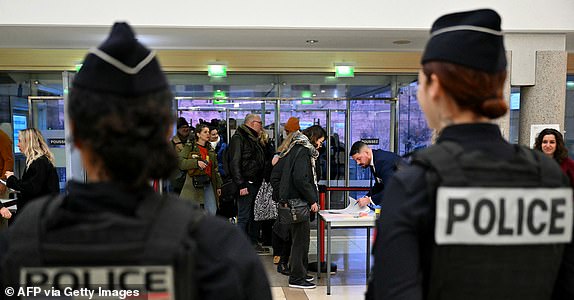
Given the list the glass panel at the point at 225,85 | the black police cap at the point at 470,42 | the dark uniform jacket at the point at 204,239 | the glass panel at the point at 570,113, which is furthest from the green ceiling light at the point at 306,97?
the dark uniform jacket at the point at 204,239

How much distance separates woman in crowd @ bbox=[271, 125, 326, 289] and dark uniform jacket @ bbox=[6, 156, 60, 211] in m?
2.35

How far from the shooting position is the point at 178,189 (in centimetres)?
636

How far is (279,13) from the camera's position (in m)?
4.48

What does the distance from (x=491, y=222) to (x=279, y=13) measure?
3725 millimetres

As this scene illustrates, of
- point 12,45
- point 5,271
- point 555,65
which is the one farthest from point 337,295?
point 12,45

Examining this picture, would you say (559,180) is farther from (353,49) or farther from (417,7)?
(353,49)

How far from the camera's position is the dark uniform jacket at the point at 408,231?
1089 millimetres

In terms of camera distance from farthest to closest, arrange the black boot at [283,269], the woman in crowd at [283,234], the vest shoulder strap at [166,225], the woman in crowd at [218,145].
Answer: the woman in crowd at [218,145] < the black boot at [283,269] < the woman in crowd at [283,234] < the vest shoulder strap at [166,225]

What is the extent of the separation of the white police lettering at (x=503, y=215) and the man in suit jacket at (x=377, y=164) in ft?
9.96

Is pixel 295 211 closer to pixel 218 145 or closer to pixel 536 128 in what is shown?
pixel 536 128

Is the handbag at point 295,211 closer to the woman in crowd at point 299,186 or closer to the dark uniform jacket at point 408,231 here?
the woman in crowd at point 299,186

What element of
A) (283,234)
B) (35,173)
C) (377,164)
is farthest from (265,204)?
(35,173)

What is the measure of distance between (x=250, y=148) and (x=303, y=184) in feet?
5.41

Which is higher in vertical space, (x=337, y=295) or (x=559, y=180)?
(x=559, y=180)
